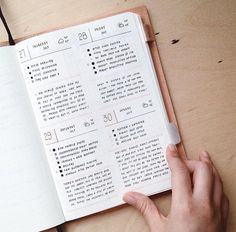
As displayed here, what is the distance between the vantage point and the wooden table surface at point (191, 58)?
0.67 metres

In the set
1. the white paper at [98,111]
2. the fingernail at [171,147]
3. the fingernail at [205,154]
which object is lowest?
the fingernail at [205,154]

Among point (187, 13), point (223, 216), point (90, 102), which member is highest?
point (187, 13)

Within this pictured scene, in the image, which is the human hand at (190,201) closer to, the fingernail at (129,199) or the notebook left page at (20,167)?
the fingernail at (129,199)

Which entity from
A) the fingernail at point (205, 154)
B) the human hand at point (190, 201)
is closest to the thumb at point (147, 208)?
the human hand at point (190, 201)

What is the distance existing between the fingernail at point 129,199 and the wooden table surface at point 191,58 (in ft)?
0.06

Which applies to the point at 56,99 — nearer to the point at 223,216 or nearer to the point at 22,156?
the point at 22,156

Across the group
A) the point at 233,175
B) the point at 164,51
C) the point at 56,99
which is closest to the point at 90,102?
the point at 56,99

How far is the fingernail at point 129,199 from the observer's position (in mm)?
648

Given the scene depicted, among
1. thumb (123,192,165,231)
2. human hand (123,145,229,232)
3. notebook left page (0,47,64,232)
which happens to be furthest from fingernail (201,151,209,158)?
notebook left page (0,47,64,232)

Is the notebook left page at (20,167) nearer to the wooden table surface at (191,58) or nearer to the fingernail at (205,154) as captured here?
the wooden table surface at (191,58)

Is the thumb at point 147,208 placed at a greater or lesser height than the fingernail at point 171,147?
lesser

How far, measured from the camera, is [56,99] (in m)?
0.64

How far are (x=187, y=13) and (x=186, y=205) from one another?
334 millimetres

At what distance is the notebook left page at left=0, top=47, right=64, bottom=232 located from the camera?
0.64 metres
